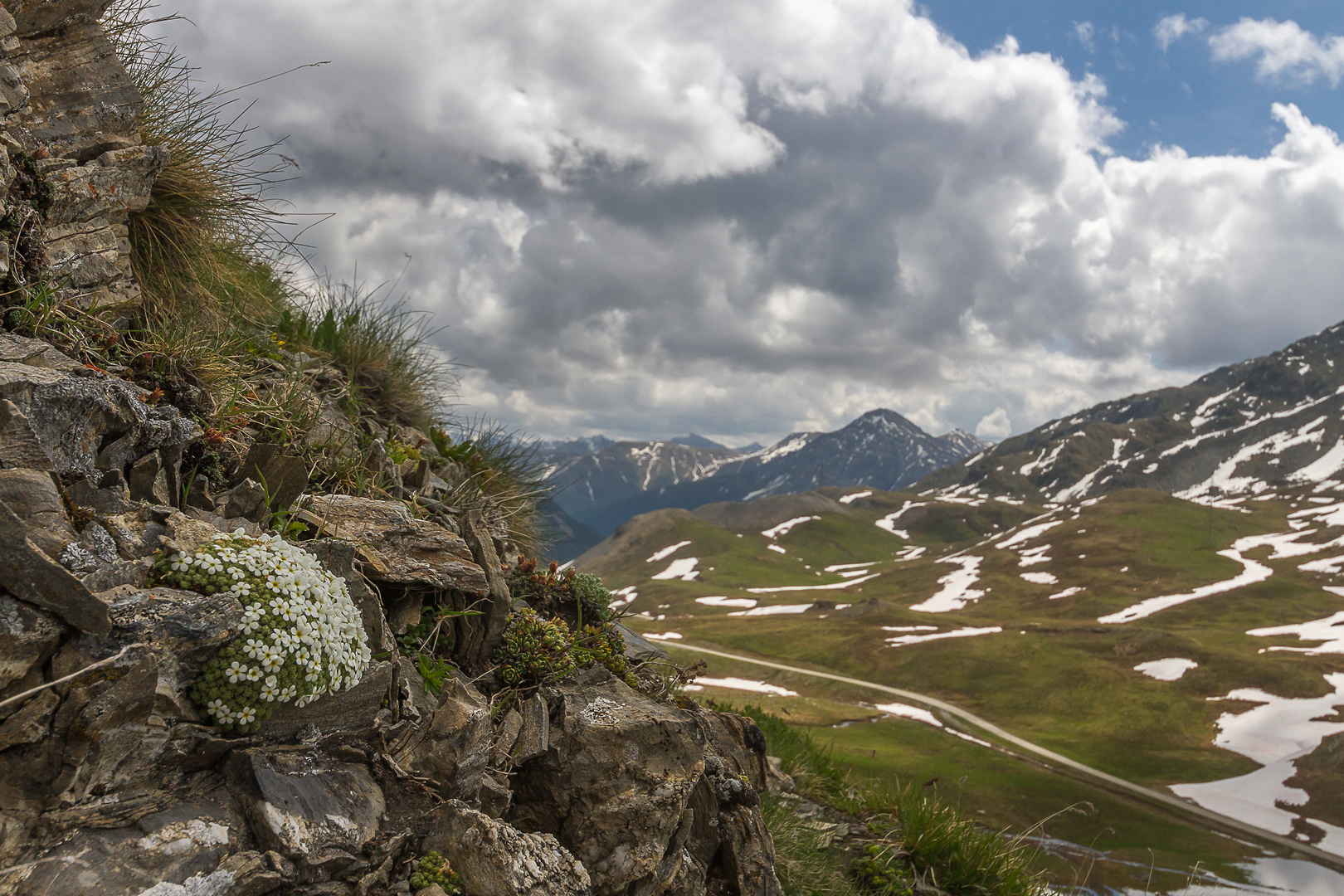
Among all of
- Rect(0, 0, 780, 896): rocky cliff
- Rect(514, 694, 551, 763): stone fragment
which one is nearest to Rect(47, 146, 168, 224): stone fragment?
Rect(0, 0, 780, 896): rocky cliff

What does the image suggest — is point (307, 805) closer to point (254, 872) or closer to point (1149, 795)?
point (254, 872)

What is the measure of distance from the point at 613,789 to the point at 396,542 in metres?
3.70

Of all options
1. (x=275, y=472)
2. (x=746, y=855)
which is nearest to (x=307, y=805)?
(x=275, y=472)

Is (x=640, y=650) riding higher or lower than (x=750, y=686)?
higher

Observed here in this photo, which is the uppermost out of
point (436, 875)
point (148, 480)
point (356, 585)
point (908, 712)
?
point (148, 480)

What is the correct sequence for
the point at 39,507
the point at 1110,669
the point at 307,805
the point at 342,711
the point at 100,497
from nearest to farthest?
1. the point at 39,507
2. the point at 307,805
3. the point at 100,497
4. the point at 342,711
5. the point at 1110,669

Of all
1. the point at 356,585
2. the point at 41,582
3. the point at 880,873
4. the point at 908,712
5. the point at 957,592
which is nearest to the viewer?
the point at 41,582

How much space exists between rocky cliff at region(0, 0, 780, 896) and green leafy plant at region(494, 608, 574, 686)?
10 cm

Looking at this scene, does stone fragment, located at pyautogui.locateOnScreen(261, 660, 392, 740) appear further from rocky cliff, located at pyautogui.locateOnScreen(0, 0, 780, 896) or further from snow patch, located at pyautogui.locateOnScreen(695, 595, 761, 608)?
snow patch, located at pyautogui.locateOnScreen(695, 595, 761, 608)

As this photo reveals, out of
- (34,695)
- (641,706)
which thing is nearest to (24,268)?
(34,695)

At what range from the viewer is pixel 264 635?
5.40 m

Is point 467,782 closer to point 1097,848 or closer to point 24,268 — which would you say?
point 24,268

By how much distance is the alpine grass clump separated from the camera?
529cm

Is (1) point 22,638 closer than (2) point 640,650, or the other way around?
(1) point 22,638
